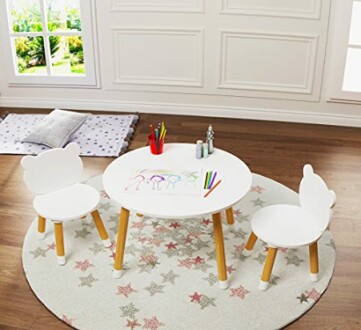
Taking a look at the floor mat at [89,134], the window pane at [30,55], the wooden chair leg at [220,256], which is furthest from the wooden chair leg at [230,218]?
the window pane at [30,55]

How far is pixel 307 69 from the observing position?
13.6ft

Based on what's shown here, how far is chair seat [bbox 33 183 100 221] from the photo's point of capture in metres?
2.65

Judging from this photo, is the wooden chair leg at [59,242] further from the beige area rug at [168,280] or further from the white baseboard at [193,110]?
the white baseboard at [193,110]

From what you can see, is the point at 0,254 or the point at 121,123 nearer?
the point at 0,254

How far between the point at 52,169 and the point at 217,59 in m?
1.89

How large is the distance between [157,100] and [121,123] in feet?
1.33

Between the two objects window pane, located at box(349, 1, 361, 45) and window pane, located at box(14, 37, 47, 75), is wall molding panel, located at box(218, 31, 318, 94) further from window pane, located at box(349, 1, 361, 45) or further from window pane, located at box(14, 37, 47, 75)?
window pane, located at box(14, 37, 47, 75)

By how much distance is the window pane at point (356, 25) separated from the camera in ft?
12.7

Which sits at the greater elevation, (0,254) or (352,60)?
(352,60)

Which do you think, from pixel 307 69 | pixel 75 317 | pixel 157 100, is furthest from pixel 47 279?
pixel 307 69

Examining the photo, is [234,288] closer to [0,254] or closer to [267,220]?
[267,220]

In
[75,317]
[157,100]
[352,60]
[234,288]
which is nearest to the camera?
[75,317]

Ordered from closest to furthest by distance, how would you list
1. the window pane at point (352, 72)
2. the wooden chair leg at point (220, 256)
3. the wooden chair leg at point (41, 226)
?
the wooden chair leg at point (220, 256)
the wooden chair leg at point (41, 226)
the window pane at point (352, 72)

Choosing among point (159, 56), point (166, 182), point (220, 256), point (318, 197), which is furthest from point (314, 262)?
point (159, 56)
